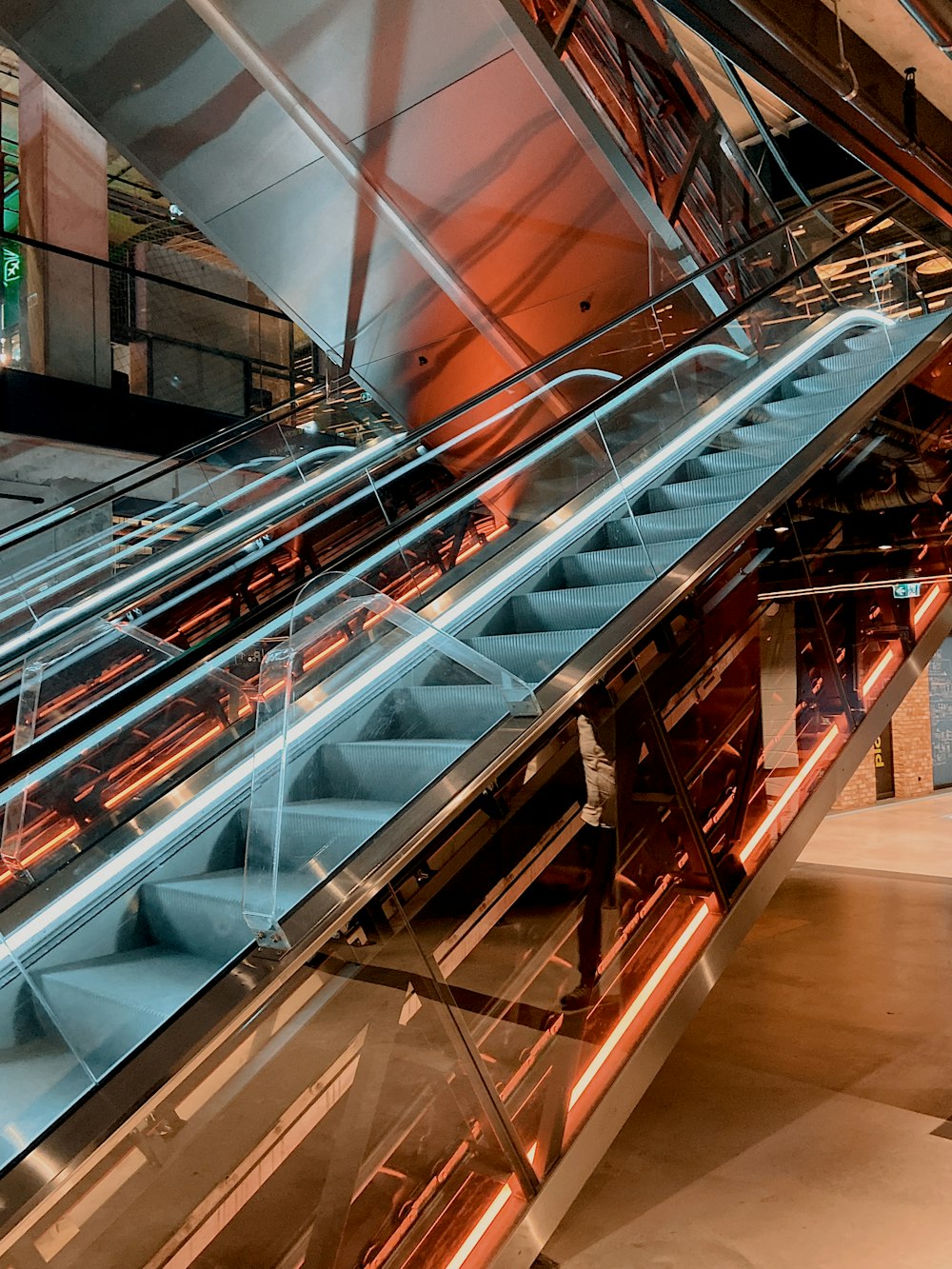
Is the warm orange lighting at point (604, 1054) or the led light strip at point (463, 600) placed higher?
the led light strip at point (463, 600)

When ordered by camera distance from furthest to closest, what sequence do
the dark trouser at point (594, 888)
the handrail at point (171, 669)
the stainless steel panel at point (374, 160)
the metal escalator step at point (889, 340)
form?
the metal escalator step at point (889, 340), the stainless steel panel at point (374, 160), the dark trouser at point (594, 888), the handrail at point (171, 669)

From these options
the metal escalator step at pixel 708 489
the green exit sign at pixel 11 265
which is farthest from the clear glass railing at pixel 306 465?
the green exit sign at pixel 11 265

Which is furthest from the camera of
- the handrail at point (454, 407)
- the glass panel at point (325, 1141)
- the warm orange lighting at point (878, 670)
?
the handrail at point (454, 407)

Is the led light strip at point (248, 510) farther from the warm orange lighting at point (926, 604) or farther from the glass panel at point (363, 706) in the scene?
the glass panel at point (363, 706)

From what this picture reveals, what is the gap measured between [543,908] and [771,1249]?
51.2 inches

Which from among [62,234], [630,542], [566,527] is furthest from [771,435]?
[62,234]

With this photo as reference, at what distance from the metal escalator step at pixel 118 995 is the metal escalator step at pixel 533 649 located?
1.33m

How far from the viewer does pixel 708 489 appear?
5340mm

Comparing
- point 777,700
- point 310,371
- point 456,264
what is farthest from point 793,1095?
point 310,371

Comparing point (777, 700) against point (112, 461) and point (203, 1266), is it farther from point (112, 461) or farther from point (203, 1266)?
point (112, 461)

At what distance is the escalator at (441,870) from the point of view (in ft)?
7.06

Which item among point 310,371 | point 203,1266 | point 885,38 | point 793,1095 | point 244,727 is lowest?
point 793,1095

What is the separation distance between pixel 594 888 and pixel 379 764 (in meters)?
0.77

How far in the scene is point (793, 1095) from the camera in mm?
4418
